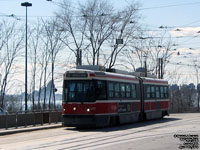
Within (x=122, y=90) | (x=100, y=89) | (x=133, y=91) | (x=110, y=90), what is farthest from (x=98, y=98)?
(x=133, y=91)

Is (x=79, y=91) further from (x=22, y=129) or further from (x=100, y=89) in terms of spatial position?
(x=22, y=129)

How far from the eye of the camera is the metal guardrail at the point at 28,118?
25.4m

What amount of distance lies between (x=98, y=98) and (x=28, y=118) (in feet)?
16.8

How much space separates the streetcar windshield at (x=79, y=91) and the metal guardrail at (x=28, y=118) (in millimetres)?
3321

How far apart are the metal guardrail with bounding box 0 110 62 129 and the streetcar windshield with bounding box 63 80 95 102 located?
332 cm

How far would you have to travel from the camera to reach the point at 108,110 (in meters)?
25.6

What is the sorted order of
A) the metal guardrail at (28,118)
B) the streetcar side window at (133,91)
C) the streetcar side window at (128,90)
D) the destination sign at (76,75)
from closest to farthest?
the destination sign at (76,75), the metal guardrail at (28,118), the streetcar side window at (128,90), the streetcar side window at (133,91)

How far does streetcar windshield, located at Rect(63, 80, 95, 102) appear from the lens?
2464 cm

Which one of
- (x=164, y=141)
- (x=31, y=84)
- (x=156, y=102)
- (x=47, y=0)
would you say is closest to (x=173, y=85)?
(x=31, y=84)

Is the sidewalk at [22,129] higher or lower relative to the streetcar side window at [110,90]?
lower

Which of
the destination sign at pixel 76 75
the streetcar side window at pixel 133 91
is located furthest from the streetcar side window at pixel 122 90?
the destination sign at pixel 76 75

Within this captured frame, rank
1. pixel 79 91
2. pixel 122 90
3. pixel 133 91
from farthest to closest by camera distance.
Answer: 1. pixel 133 91
2. pixel 122 90
3. pixel 79 91

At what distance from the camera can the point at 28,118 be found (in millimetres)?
27359

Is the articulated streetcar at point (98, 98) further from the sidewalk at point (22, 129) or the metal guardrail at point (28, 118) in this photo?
the metal guardrail at point (28, 118)
